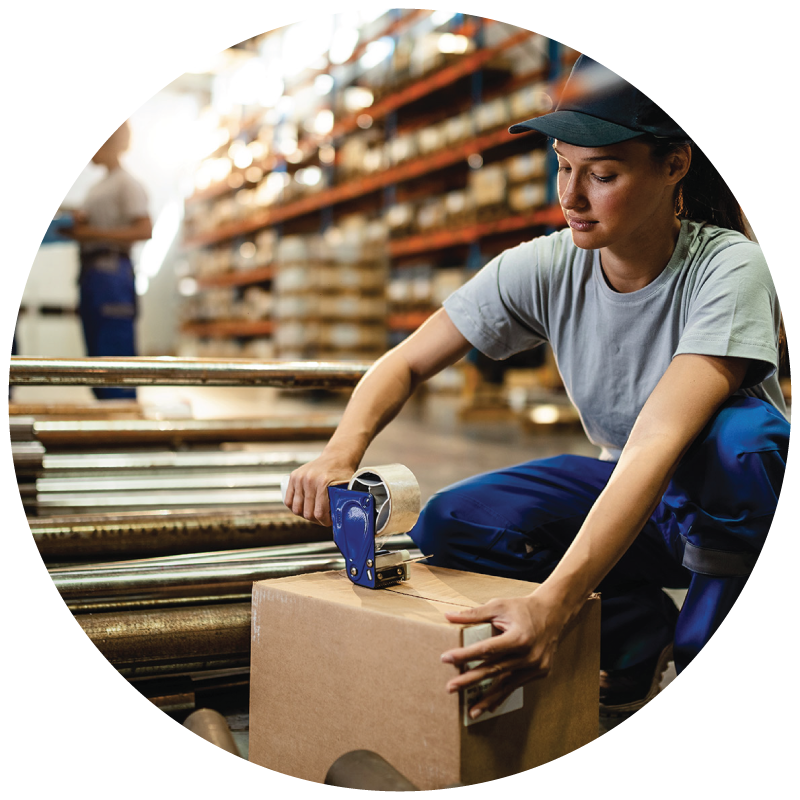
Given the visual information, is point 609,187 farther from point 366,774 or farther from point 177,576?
point 177,576

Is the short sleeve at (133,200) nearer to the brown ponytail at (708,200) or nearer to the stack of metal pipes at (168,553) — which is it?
the stack of metal pipes at (168,553)

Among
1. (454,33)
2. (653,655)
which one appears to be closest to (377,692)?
(653,655)

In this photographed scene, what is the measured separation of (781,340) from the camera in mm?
1289

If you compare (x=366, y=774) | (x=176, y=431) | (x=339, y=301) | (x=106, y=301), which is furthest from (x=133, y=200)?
(x=339, y=301)

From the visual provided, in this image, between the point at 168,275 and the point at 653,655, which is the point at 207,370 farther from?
the point at 168,275

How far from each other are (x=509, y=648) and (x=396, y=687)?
0.53 feet

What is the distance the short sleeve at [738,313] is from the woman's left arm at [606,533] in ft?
0.10

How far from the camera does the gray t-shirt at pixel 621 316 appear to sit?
112 centimetres

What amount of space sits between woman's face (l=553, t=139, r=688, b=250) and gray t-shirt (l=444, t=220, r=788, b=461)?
138mm

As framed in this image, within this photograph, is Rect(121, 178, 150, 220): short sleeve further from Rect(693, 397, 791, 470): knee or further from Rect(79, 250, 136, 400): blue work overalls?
Rect(693, 397, 791, 470): knee

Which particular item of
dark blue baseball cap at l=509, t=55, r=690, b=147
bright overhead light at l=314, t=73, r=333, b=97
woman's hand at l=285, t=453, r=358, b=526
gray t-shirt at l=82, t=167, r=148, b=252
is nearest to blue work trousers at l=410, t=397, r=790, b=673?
woman's hand at l=285, t=453, r=358, b=526

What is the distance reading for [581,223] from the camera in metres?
1.15

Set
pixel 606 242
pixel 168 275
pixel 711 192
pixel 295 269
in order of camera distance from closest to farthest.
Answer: pixel 606 242 < pixel 711 192 < pixel 295 269 < pixel 168 275

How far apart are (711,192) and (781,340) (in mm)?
286
